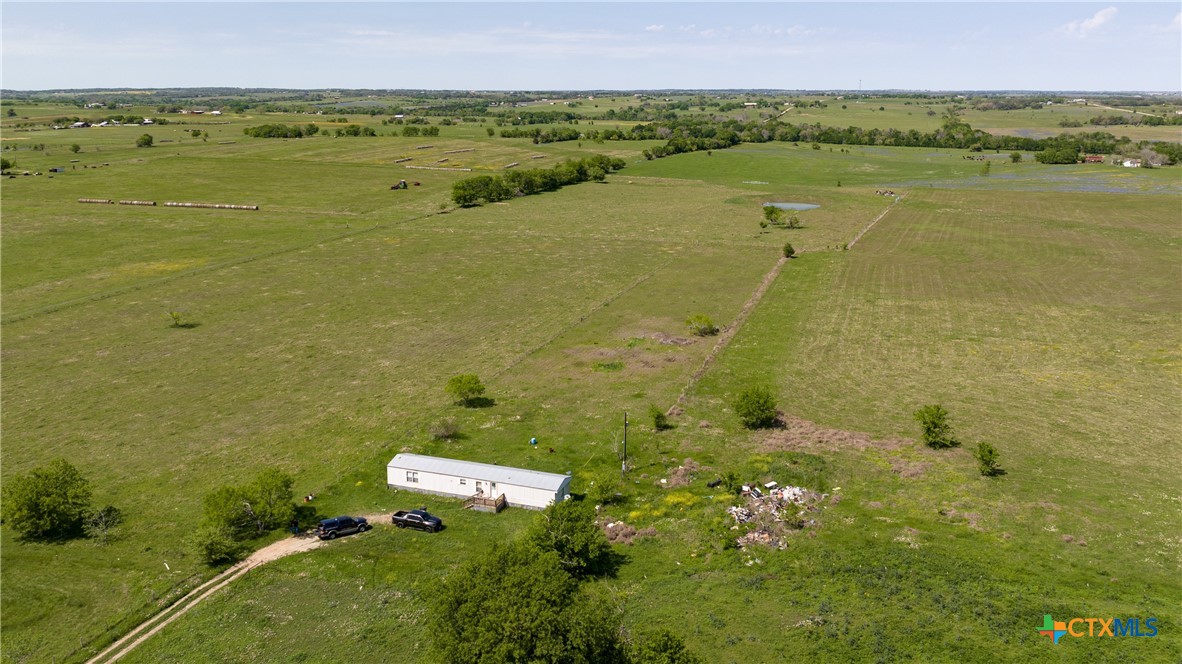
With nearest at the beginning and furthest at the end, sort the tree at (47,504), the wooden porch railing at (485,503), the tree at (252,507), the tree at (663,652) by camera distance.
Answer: the tree at (663,652)
the tree at (252,507)
the tree at (47,504)
the wooden porch railing at (485,503)

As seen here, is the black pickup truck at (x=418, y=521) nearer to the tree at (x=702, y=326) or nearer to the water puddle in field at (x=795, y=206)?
the tree at (x=702, y=326)

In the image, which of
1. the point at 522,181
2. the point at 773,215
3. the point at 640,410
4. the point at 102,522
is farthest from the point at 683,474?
the point at 522,181

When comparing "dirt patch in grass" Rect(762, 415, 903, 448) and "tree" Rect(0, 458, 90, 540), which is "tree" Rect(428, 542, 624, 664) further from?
"tree" Rect(0, 458, 90, 540)

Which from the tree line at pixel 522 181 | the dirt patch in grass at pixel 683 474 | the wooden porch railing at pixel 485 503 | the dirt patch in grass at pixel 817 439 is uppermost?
the tree line at pixel 522 181

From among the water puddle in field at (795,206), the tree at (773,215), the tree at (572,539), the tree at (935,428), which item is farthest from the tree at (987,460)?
the water puddle in field at (795,206)

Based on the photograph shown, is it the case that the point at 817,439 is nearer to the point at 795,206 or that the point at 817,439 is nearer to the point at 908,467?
the point at 908,467

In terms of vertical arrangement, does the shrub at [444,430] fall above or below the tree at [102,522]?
above

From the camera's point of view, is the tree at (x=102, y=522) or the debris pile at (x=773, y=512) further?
the tree at (x=102, y=522)
